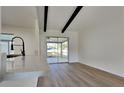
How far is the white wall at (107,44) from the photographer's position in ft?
14.9

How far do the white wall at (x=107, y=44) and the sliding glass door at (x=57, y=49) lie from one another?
5.77ft

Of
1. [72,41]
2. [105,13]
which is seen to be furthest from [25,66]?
[72,41]

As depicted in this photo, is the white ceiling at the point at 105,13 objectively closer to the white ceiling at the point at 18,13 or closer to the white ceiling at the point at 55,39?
the white ceiling at the point at 18,13

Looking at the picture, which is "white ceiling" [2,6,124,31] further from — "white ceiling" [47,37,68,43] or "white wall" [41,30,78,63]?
"white ceiling" [47,37,68,43]

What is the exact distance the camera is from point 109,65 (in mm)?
5266

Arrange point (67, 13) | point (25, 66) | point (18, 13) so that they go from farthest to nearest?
point (67, 13) → point (18, 13) → point (25, 66)

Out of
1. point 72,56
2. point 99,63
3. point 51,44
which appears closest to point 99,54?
point 99,63

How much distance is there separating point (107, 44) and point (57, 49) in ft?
13.3

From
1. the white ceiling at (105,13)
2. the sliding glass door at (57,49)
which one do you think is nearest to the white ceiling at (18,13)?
the white ceiling at (105,13)

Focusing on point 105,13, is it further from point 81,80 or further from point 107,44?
point 81,80

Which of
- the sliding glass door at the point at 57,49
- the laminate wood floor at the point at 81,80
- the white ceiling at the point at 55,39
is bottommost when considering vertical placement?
the laminate wood floor at the point at 81,80

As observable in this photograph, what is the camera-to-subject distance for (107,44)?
17.6 feet

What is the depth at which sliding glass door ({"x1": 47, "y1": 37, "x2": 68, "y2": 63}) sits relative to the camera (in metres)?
8.12

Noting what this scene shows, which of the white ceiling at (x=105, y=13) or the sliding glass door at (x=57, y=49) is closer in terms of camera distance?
the white ceiling at (x=105, y=13)
